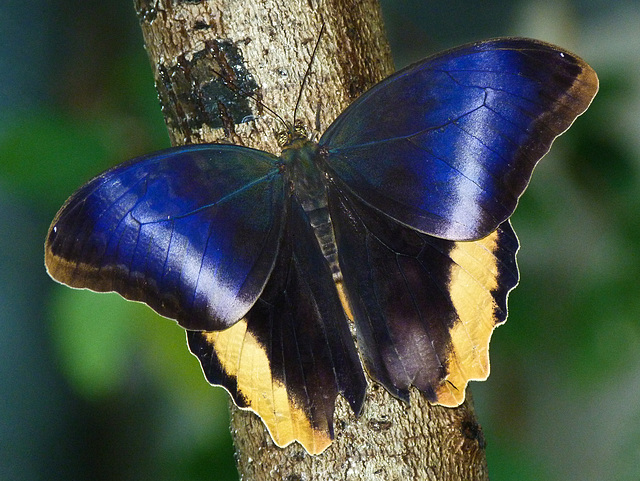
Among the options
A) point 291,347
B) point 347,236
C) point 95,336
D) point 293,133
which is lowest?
point 95,336

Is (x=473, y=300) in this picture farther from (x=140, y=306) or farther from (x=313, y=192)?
(x=140, y=306)

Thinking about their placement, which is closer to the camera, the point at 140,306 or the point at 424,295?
the point at 424,295

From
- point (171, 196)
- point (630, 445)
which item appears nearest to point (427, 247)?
point (171, 196)

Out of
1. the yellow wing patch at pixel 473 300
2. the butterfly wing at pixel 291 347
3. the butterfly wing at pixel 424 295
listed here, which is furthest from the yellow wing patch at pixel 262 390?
the yellow wing patch at pixel 473 300

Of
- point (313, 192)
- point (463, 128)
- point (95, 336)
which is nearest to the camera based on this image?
point (463, 128)

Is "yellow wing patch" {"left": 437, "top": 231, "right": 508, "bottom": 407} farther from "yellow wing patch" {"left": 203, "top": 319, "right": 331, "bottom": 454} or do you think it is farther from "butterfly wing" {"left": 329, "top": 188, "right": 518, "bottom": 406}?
"yellow wing patch" {"left": 203, "top": 319, "right": 331, "bottom": 454}

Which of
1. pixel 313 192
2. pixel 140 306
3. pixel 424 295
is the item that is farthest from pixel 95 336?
pixel 424 295

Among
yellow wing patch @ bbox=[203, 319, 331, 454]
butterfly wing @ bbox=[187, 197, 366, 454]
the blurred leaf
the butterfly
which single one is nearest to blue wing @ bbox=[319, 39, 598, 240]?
the butterfly

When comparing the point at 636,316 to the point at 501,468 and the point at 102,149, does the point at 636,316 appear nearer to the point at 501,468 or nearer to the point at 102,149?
the point at 501,468
